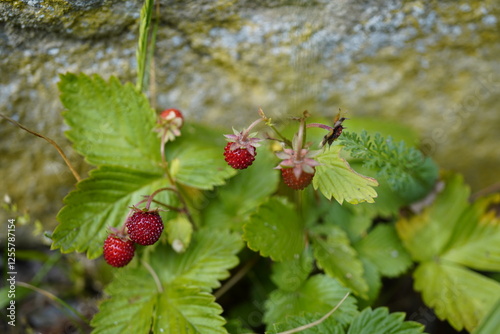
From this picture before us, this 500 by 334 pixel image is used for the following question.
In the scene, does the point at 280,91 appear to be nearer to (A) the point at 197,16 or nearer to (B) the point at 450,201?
(A) the point at 197,16

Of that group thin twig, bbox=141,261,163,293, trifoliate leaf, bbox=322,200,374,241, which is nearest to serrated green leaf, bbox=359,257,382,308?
trifoliate leaf, bbox=322,200,374,241

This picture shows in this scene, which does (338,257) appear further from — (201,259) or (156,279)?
(156,279)

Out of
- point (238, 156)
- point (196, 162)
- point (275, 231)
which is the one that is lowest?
point (275, 231)

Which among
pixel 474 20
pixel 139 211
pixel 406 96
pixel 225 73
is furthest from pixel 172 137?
pixel 474 20

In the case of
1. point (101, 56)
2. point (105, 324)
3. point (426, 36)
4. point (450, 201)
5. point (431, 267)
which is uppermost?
point (101, 56)

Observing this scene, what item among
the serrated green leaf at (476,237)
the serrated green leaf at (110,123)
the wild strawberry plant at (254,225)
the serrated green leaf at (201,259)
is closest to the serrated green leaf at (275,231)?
the wild strawberry plant at (254,225)

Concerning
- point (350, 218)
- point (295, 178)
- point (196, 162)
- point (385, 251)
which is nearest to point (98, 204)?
point (196, 162)
